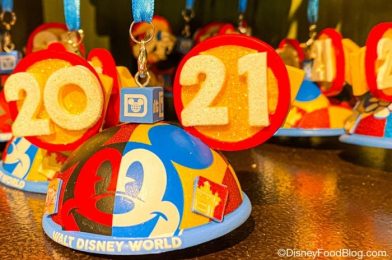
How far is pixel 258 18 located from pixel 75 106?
153cm

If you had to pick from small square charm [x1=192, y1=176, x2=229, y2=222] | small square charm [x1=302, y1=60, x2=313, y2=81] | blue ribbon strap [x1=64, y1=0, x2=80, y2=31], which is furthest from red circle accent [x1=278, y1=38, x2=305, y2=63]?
small square charm [x1=192, y1=176, x2=229, y2=222]

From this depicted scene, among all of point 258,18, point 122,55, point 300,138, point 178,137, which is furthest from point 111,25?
point 178,137

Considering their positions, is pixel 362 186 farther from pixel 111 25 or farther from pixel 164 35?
pixel 111 25

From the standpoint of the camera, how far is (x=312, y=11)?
7.01ft

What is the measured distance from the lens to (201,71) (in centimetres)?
109

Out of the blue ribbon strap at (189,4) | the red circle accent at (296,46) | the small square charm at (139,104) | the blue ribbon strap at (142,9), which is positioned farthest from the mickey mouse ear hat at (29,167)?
the blue ribbon strap at (189,4)

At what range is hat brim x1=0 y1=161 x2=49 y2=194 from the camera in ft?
4.66

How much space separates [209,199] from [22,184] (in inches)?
27.3

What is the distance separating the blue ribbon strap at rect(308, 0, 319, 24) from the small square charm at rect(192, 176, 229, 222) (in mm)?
1333

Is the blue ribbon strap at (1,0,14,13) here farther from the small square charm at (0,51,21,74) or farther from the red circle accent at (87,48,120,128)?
the red circle accent at (87,48,120,128)

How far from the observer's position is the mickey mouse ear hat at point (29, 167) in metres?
1.43

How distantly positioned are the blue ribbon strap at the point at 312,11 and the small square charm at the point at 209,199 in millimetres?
1333

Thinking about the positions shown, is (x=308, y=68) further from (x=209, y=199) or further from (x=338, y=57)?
(x=209, y=199)

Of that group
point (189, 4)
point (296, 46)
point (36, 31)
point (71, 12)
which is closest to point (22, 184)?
point (71, 12)
